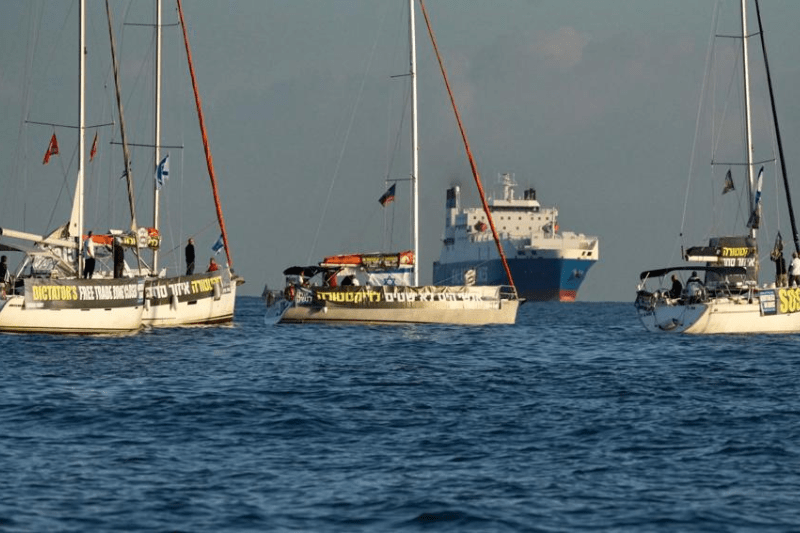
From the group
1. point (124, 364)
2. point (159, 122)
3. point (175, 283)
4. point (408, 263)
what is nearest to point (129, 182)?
point (159, 122)

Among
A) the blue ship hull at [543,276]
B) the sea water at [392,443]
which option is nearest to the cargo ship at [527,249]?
the blue ship hull at [543,276]

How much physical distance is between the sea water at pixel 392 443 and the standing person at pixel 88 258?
5157 mm

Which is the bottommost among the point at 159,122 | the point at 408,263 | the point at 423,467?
the point at 423,467

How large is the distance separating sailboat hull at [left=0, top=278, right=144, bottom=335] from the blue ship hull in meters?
90.7

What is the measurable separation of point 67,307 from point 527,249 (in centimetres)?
9606

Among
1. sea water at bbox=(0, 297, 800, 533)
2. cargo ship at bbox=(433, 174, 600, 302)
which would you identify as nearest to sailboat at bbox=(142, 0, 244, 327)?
sea water at bbox=(0, 297, 800, 533)

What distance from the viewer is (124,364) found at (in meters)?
27.7

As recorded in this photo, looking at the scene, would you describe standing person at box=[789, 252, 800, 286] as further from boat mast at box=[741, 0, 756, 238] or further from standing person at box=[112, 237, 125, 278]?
standing person at box=[112, 237, 125, 278]

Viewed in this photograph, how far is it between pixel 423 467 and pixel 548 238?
379ft

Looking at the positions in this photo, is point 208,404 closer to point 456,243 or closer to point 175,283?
point 175,283

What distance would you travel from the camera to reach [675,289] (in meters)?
42.2

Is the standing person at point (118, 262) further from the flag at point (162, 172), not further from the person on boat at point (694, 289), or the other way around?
the person on boat at point (694, 289)

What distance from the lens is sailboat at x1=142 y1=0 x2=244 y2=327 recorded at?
40.0 meters

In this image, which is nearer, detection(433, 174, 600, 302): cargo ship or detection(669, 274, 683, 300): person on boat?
detection(669, 274, 683, 300): person on boat
